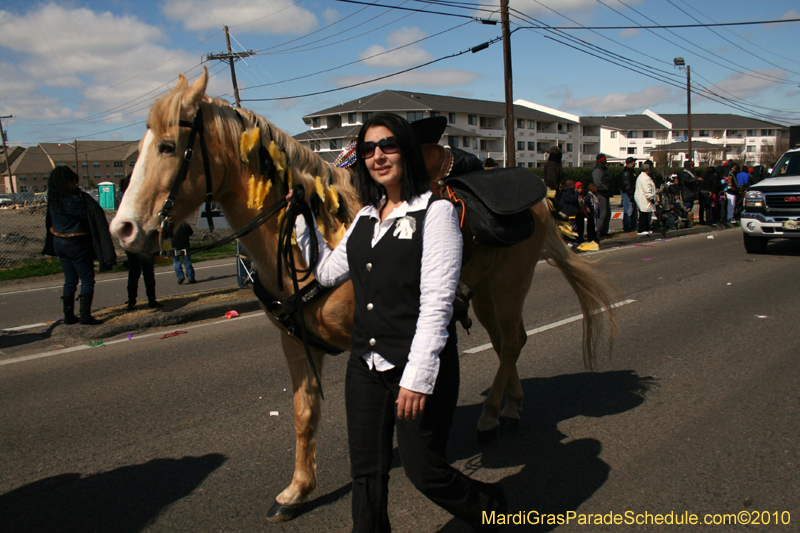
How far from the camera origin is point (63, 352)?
6301 mm

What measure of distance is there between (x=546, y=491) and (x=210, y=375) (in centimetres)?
343

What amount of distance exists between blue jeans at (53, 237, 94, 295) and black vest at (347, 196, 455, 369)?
6.42 meters

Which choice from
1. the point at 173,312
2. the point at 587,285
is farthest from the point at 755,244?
the point at 173,312

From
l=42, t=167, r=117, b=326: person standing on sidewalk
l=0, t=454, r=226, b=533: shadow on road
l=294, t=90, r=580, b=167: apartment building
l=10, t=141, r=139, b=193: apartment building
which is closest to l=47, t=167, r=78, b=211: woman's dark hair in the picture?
l=42, t=167, r=117, b=326: person standing on sidewalk

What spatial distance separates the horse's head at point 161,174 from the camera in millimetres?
2420

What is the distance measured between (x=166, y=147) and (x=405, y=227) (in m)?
1.21

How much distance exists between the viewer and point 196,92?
2561 mm

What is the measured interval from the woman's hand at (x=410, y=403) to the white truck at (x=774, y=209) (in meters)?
12.5

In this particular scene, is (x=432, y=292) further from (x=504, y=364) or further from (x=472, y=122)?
→ (x=472, y=122)

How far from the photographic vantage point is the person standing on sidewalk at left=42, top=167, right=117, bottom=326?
23.6ft

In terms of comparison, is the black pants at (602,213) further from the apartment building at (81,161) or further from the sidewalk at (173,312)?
the apartment building at (81,161)

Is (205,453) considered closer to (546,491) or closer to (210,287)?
(546,491)

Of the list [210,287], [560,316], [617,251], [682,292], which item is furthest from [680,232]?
[210,287]

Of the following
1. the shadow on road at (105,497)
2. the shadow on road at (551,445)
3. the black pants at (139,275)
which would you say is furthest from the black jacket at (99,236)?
the shadow on road at (551,445)
